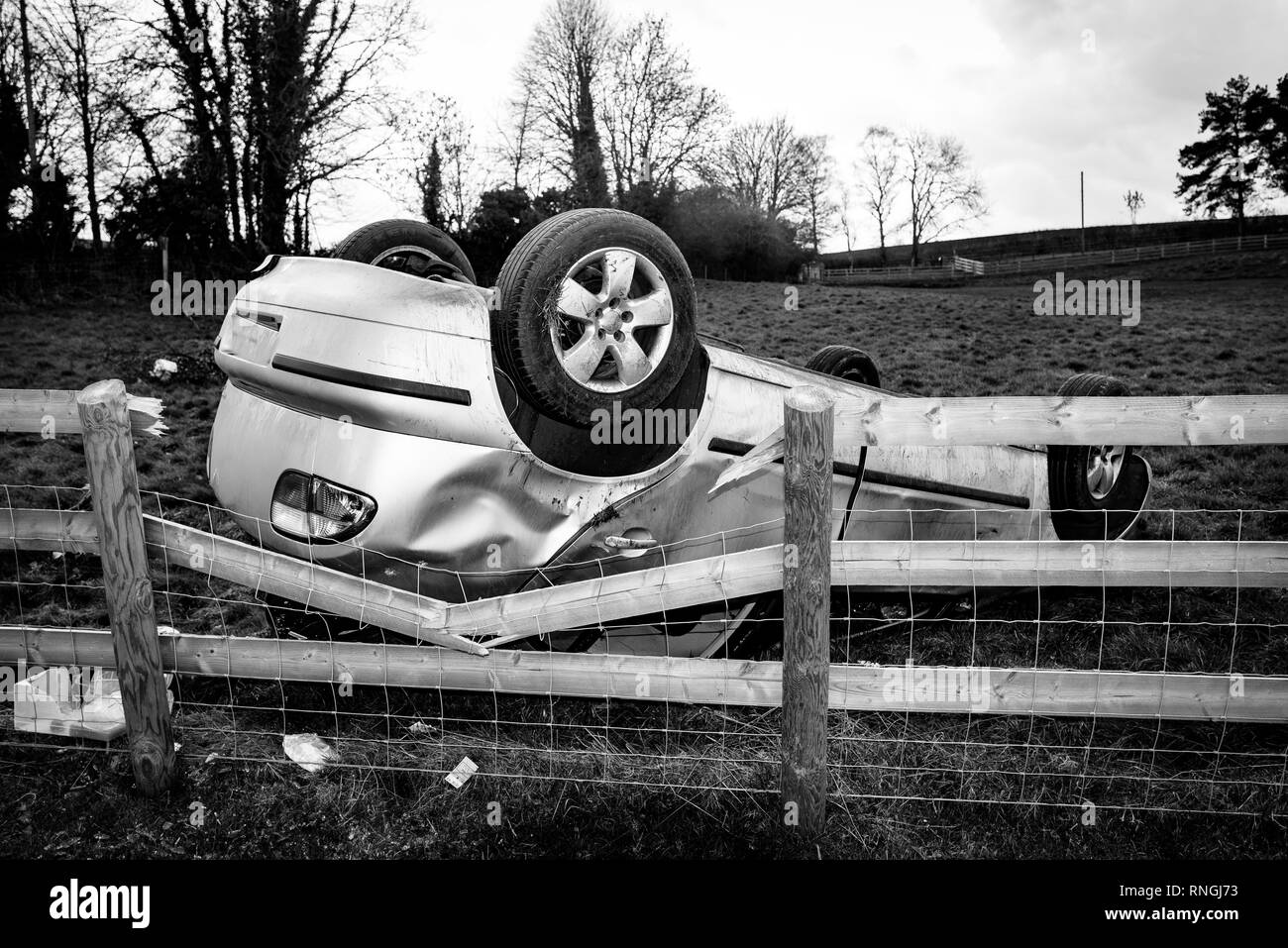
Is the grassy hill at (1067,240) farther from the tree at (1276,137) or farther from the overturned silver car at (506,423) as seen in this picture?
the overturned silver car at (506,423)

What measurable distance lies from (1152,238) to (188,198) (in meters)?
41.9

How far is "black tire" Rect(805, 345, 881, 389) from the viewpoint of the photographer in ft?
17.9

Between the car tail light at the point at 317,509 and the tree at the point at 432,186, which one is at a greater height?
the tree at the point at 432,186

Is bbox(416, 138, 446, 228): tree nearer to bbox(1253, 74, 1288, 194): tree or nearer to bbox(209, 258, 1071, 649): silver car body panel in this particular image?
bbox(209, 258, 1071, 649): silver car body panel

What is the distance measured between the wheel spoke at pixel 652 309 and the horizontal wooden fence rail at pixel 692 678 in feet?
4.26

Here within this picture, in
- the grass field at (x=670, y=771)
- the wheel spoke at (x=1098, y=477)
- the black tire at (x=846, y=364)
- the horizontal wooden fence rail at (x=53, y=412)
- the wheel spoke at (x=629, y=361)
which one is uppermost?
the black tire at (x=846, y=364)

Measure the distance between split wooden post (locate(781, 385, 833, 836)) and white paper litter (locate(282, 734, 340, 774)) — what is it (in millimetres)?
1746

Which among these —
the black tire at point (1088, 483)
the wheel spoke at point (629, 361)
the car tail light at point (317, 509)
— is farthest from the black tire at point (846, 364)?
the car tail light at point (317, 509)

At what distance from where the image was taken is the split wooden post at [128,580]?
10.1 feet

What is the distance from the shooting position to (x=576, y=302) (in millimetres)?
3355

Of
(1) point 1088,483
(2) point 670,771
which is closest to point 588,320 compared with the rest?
(2) point 670,771

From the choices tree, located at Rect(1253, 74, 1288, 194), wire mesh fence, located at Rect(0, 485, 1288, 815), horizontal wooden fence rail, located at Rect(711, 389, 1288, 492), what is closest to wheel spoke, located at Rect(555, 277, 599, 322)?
wire mesh fence, located at Rect(0, 485, 1288, 815)
